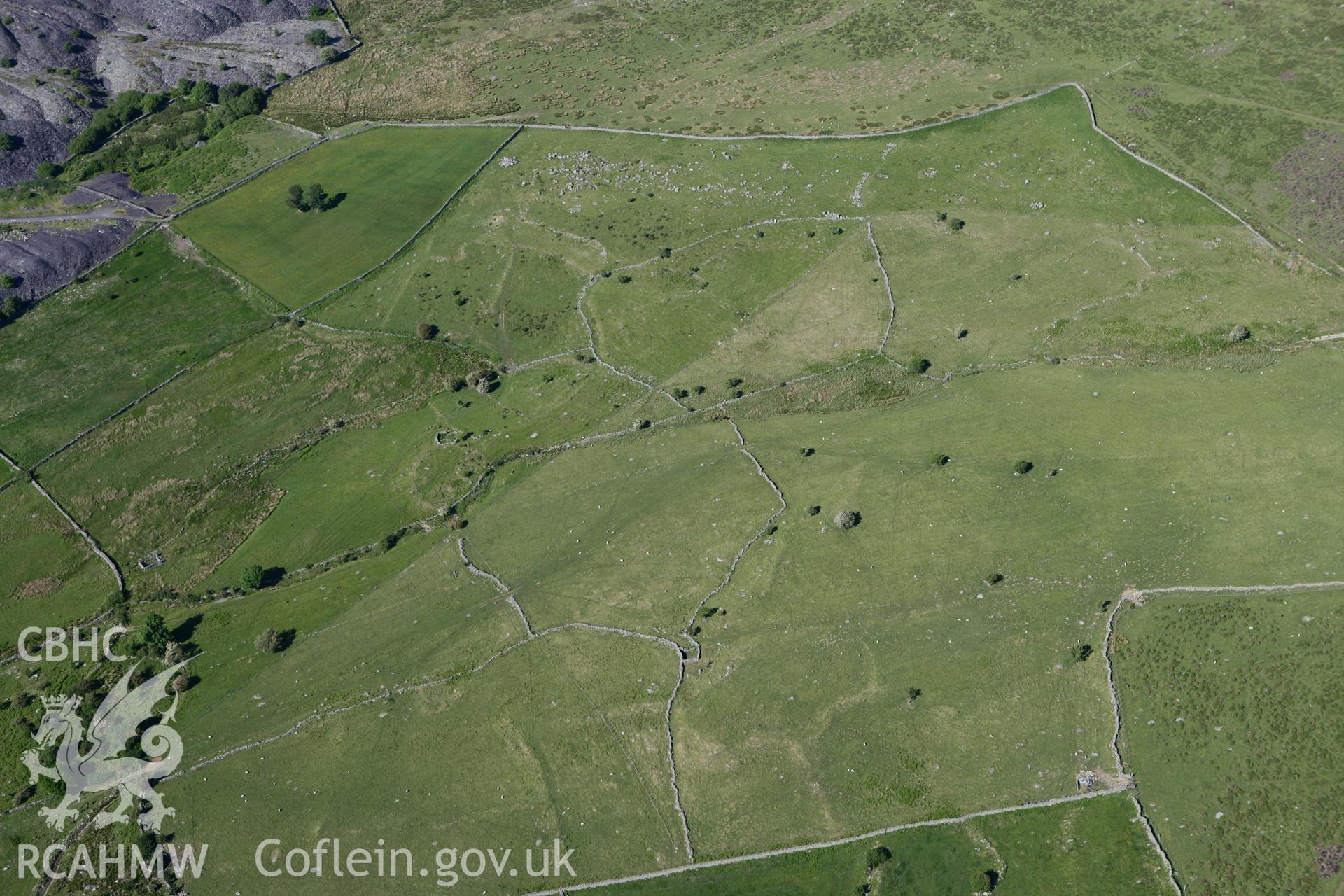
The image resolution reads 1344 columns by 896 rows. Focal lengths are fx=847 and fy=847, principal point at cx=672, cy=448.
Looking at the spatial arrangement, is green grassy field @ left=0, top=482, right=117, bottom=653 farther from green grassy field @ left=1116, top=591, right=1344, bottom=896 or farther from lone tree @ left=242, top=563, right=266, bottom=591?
green grassy field @ left=1116, top=591, right=1344, bottom=896

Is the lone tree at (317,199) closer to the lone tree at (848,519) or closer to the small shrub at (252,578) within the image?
the small shrub at (252,578)

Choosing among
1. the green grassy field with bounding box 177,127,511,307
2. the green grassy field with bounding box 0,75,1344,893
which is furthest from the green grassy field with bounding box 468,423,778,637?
the green grassy field with bounding box 177,127,511,307

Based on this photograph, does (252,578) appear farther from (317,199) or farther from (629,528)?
(317,199)

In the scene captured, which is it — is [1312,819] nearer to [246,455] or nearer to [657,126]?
[246,455]

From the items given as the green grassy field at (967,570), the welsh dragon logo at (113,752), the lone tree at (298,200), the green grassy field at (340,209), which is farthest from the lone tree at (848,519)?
the lone tree at (298,200)

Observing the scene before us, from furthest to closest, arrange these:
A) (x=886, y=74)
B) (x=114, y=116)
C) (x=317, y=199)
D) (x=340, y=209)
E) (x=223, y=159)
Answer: (x=114, y=116), (x=223, y=159), (x=886, y=74), (x=340, y=209), (x=317, y=199)

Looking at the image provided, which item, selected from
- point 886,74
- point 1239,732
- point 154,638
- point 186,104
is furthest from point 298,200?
point 1239,732

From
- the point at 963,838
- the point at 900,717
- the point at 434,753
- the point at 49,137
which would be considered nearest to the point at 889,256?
the point at 900,717
